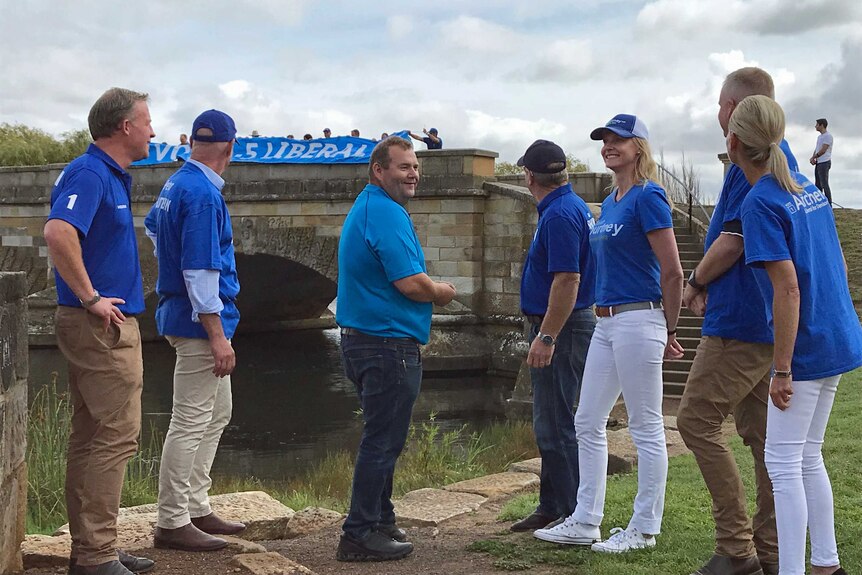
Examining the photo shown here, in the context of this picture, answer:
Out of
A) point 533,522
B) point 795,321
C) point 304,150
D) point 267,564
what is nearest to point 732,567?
point 795,321

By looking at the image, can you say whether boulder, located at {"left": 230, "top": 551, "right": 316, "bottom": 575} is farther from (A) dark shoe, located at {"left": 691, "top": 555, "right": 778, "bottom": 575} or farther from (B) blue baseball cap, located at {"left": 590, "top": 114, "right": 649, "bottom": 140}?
(B) blue baseball cap, located at {"left": 590, "top": 114, "right": 649, "bottom": 140}

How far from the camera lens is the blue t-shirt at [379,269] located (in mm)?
4238

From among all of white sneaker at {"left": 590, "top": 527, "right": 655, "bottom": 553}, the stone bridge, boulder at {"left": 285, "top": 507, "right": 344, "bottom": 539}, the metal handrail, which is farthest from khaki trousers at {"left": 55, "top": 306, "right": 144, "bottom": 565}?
the stone bridge

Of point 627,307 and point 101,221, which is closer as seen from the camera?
point 101,221

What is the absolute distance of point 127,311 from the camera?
3.97m

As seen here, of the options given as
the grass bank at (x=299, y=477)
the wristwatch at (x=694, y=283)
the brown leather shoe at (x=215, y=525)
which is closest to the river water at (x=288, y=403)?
the grass bank at (x=299, y=477)

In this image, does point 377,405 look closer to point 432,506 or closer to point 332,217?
point 432,506

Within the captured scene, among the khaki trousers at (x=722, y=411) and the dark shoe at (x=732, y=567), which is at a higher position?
the khaki trousers at (x=722, y=411)

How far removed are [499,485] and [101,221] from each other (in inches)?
124

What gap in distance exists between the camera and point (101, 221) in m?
3.89

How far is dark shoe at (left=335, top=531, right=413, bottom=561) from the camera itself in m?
4.33

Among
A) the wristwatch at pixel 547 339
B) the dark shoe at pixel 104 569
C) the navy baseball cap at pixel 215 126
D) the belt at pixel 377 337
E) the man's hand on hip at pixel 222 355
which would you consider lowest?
the dark shoe at pixel 104 569

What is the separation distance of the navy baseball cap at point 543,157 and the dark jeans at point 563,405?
659 millimetres

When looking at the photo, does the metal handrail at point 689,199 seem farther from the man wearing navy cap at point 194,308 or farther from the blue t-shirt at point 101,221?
the blue t-shirt at point 101,221
